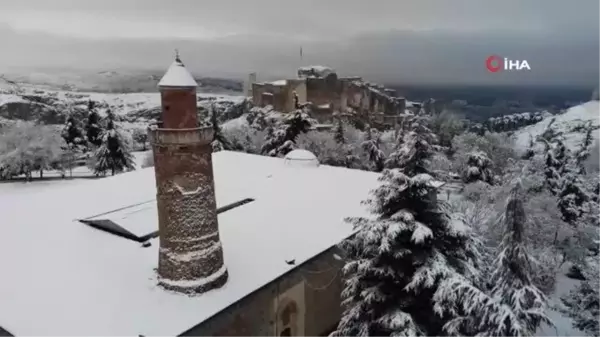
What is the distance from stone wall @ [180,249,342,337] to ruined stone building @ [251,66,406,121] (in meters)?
29.8

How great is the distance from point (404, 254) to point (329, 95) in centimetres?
3598

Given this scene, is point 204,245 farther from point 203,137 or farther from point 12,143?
point 12,143

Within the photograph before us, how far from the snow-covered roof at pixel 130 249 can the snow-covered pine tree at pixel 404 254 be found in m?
2.82

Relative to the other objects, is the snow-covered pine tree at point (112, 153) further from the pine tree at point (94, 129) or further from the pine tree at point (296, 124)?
the pine tree at point (296, 124)

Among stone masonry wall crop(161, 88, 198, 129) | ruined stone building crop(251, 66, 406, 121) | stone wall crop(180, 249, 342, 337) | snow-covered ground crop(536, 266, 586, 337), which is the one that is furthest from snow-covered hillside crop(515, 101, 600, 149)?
stone masonry wall crop(161, 88, 198, 129)

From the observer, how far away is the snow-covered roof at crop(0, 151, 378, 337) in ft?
28.1

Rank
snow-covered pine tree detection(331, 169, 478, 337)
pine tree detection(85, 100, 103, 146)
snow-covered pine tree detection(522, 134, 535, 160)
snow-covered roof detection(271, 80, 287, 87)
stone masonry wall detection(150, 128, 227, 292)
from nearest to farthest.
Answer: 1. snow-covered pine tree detection(331, 169, 478, 337)
2. stone masonry wall detection(150, 128, 227, 292)
3. snow-covered pine tree detection(522, 134, 535, 160)
4. pine tree detection(85, 100, 103, 146)
5. snow-covered roof detection(271, 80, 287, 87)

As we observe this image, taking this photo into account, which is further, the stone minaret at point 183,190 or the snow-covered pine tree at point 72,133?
the snow-covered pine tree at point 72,133

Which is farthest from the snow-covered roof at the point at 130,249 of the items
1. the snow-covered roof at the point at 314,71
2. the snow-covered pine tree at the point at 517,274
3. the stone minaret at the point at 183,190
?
the snow-covered roof at the point at 314,71

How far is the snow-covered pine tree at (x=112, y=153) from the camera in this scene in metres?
35.4

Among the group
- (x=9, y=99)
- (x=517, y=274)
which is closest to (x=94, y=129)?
(x=9, y=99)

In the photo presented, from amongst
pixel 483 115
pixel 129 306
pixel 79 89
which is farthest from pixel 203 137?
pixel 79 89

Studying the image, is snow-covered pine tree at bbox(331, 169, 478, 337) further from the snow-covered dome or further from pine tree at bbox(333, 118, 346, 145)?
pine tree at bbox(333, 118, 346, 145)

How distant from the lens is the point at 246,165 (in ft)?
72.9
